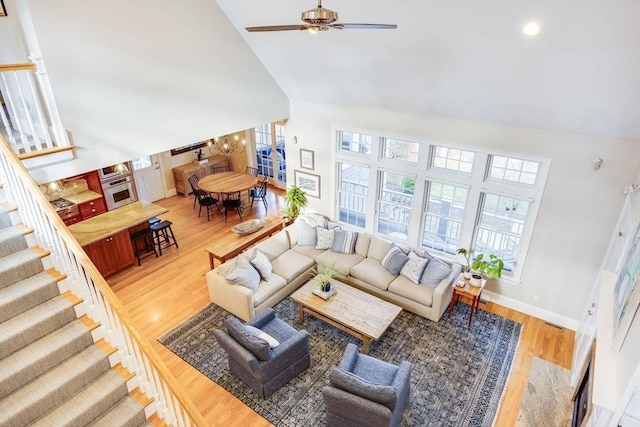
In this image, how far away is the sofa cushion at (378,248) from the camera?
6836mm

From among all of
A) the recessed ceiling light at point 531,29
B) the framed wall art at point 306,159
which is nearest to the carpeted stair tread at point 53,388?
the recessed ceiling light at point 531,29

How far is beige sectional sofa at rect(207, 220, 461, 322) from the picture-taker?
19.5 ft

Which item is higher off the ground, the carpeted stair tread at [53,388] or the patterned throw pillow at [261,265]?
the carpeted stair tread at [53,388]

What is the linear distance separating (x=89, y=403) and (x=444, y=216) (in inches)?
223

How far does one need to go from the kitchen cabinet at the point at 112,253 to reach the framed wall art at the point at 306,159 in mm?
3689

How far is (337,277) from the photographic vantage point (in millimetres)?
6758

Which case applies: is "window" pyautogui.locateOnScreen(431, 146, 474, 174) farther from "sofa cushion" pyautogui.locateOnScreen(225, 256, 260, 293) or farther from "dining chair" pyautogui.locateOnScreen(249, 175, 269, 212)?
"dining chair" pyautogui.locateOnScreen(249, 175, 269, 212)

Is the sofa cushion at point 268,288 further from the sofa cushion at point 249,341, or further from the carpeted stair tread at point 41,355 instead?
the carpeted stair tread at point 41,355

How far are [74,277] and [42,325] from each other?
446 millimetres

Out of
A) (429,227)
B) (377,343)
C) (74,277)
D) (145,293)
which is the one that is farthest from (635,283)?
(145,293)

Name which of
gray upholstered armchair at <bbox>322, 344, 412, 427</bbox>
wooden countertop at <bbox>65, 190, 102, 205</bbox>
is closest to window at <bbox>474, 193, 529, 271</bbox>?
gray upholstered armchair at <bbox>322, 344, 412, 427</bbox>

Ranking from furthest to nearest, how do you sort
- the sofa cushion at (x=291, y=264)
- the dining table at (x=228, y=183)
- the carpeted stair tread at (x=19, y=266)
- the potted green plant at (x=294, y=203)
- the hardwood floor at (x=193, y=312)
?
1. the dining table at (x=228, y=183)
2. the potted green plant at (x=294, y=203)
3. the sofa cushion at (x=291, y=264)
4. the hardwood floor at (x=193, y=312)
5. the carpeted stair tread at (x=19, y=266)

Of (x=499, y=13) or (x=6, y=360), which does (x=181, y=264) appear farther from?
(x=499, y=13)

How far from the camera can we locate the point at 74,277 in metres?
3.47
